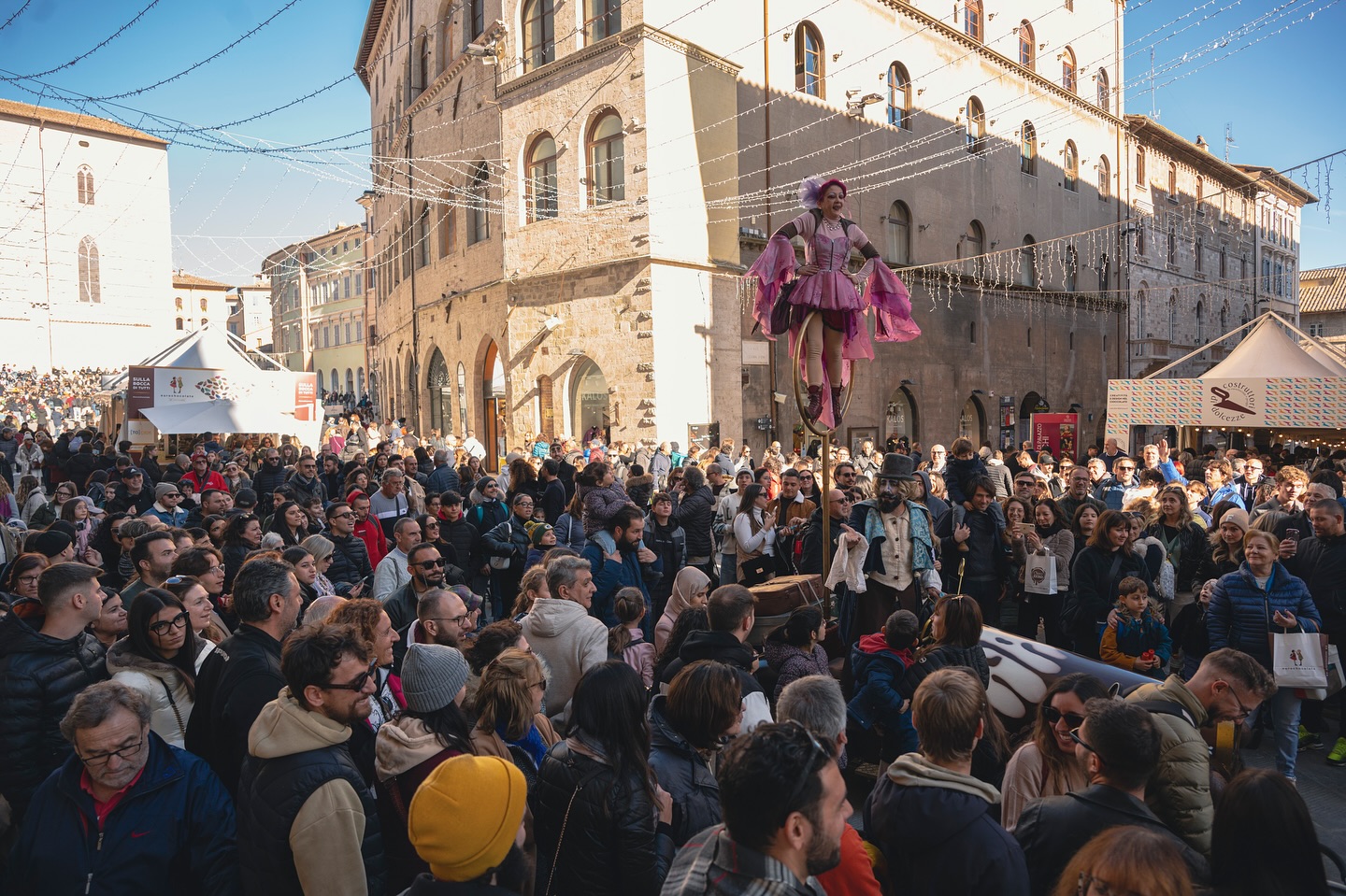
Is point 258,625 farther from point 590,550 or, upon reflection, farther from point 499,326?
point 499,326

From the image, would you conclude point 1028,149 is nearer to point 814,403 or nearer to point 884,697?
point 814,403

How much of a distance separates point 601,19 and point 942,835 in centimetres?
1904

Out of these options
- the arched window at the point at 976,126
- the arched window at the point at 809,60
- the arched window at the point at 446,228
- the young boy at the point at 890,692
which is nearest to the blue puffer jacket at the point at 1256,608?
the young boy at the point at 890,692

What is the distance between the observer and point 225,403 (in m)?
15.6

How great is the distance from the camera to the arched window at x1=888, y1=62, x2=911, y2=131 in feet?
76.3

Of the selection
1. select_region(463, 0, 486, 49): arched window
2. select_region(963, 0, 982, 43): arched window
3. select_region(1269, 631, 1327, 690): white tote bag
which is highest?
select_region(963, 0, 982, 43): arched window

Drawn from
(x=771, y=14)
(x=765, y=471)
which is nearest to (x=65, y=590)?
(x=765, y=471)

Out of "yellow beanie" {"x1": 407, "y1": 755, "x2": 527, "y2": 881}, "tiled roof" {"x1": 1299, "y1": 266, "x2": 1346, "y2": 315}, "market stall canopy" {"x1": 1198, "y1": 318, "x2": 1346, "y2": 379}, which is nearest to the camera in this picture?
"yellow beanie" {"x1": 407, "y1": 755, "x2": 527, "y2": 881}

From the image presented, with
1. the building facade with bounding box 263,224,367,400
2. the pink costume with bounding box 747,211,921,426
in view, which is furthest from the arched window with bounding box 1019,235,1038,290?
the building facade with bounding box 263,224,367,400

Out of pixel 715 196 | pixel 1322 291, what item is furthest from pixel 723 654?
pixel 1322 291

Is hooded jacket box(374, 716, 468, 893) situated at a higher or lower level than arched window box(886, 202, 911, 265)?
lower

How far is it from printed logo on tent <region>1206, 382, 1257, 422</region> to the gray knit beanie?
47.9 ft

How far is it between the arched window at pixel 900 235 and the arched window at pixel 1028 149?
6.99 m

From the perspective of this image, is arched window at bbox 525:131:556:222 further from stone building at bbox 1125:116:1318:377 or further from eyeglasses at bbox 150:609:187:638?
stone building at bbox 1125:116:1318:377
